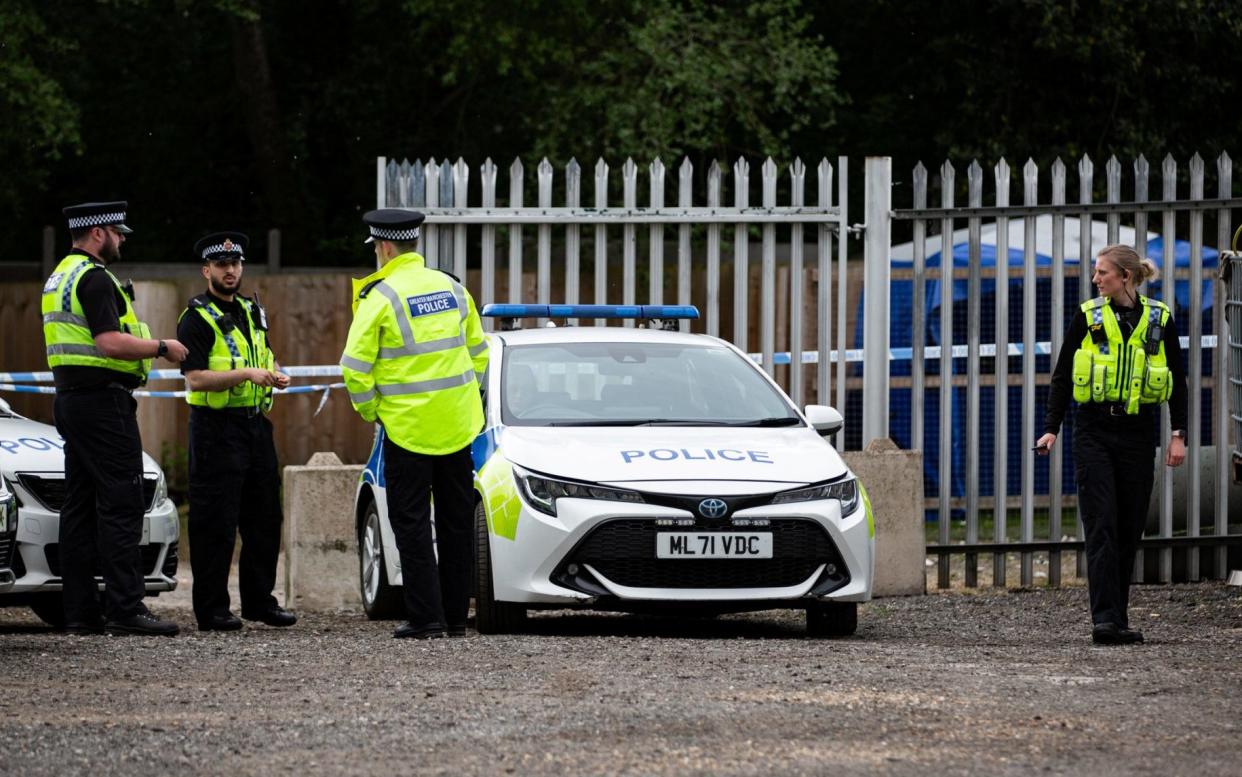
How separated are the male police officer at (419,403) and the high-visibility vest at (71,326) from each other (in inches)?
40.9

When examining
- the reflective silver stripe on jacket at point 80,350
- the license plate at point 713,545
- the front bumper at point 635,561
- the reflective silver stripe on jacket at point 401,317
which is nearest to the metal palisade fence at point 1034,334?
the front bumper at point 635,561

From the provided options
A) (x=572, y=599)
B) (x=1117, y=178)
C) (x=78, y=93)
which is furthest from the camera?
(x=78, y=93)

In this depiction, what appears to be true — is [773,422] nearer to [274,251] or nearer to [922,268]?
[922,268]

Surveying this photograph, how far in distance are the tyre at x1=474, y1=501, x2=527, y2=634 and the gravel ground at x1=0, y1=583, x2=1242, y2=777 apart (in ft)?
0.81

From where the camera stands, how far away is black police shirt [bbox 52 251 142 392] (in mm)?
9625

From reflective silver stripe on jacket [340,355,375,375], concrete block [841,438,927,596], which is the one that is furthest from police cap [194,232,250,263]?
concrete block [841,438,927,596]

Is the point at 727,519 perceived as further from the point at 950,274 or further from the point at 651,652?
the point at 950,274

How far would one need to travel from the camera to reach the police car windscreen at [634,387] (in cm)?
1028

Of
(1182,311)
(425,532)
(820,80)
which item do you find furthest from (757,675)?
(820,80)

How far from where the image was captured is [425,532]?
961 centimetres

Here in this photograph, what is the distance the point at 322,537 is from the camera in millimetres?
11875

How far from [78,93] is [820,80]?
30.6ft

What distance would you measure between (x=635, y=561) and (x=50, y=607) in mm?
3307

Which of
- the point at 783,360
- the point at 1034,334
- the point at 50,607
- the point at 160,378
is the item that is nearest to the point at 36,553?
the point at 50,607
